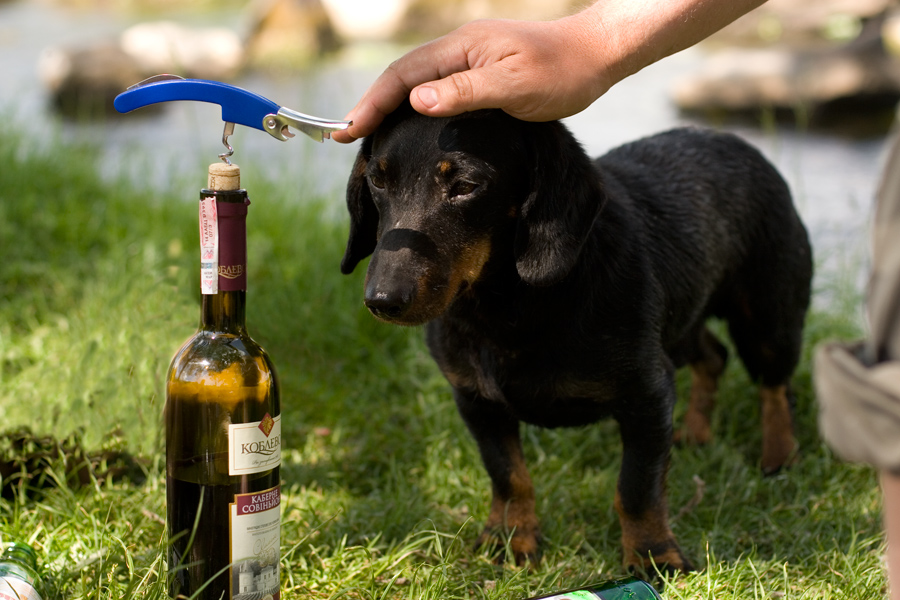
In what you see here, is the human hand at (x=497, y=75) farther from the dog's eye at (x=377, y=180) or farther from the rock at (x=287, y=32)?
the rock at (x=287, y=32)

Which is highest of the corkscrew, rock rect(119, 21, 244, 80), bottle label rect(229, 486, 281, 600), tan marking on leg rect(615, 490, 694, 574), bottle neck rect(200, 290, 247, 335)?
rock rect(119, 21, 244, 80)

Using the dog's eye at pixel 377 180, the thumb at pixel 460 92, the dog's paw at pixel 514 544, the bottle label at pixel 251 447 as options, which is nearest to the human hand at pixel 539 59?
the thumb at pixel 460 92

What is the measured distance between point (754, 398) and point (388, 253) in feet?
7.56

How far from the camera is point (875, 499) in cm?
296

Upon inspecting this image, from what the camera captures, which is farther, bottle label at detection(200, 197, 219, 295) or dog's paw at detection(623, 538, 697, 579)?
dog's paw at detection(623, 538, 697, 579)

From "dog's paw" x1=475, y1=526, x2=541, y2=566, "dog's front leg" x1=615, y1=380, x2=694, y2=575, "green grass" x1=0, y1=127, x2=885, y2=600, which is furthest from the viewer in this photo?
"dog's paw" x1=475, y1=526, x2=541, y2=566

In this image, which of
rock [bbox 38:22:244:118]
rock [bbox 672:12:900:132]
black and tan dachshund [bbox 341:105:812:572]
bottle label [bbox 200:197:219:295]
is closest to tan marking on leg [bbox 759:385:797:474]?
black and tan dachshund [bbox 341:105:812:572]

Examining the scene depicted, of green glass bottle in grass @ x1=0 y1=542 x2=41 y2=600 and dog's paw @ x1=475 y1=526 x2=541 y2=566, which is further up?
green glass bottle in grass @ x1=0 y1=542 x2=41 y2=600

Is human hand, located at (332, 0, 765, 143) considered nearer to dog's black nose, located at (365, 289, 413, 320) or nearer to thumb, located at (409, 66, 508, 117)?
thumb, located at (409, 66, 508, 117)

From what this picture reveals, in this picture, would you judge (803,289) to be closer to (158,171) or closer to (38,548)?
(38,548)

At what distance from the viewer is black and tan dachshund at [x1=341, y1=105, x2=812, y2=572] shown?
7.10 feet

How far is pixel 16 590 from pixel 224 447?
1.84 ft

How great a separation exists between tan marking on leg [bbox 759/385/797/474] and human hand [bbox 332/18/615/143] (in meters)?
1.70

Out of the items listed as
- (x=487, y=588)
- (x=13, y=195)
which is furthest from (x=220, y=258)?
(x=13, y=195)
